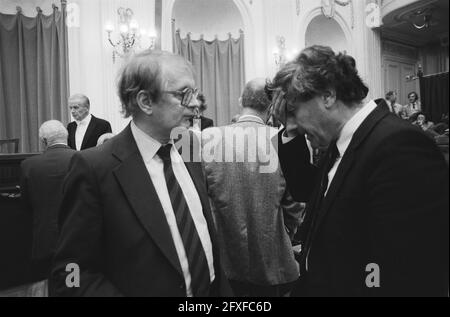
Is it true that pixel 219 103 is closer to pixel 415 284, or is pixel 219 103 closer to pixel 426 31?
pixel 426 31

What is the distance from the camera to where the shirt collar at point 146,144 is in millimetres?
1368

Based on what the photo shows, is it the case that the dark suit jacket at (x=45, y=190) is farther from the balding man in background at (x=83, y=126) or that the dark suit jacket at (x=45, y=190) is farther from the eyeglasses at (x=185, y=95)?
the eyeglasses at (x=185, y=95)

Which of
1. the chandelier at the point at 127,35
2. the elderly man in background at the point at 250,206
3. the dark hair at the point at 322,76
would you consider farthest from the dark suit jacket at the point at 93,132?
the dark hair at the point at 322,76

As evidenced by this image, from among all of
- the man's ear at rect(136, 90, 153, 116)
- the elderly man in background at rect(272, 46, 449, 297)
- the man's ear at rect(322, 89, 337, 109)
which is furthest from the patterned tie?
the man's ear at rect(322, 89, 337, 109)

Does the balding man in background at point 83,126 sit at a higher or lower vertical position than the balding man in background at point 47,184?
higher

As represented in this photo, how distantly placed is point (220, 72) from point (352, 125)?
7753mm

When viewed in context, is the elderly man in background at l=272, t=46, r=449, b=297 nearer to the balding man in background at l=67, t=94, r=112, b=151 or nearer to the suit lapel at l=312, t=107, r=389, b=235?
the suit lapel at l=312, t=107, r=389, b=235

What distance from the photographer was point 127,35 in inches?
247

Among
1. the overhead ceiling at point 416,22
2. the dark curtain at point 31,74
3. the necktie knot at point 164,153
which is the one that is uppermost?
Answer: the overhead ceiling at point 416,22

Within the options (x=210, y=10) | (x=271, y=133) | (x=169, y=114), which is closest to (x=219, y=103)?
(x=210, y=10)

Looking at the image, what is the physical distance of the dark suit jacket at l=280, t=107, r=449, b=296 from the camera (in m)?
0.95

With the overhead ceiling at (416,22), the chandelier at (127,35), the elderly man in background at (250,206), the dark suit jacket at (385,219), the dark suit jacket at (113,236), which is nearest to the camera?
the dark suit jacket at (385,219)

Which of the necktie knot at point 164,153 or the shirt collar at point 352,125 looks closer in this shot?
the shirt collar at point 352,125

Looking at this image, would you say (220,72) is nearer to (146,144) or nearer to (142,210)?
(146,144)
